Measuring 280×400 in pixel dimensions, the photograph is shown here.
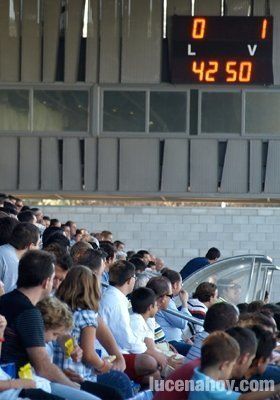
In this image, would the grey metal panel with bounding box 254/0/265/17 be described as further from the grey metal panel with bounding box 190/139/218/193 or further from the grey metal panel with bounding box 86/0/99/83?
the grey metal panel with bounding box 86/0/99/83

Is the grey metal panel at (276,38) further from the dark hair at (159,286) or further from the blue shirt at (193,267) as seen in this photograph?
the dark hair at (159,286)

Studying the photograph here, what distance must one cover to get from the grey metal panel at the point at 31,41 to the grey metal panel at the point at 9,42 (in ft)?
0.37

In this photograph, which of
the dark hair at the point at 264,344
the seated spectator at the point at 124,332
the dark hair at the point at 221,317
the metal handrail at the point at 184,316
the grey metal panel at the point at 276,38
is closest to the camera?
the dark hair at the point at 264,344

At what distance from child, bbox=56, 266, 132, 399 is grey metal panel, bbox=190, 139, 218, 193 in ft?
48.1

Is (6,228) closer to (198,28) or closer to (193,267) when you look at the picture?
(193,267)

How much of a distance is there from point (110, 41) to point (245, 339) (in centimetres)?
1683

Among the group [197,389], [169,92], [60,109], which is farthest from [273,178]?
[197,389]

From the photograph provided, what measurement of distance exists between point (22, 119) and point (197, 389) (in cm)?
1697

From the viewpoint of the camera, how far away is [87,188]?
2384cm

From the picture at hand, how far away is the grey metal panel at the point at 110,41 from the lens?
78.2ft

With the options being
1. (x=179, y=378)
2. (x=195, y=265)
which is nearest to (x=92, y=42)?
(x=195, y=265)

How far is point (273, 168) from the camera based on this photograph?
23984mm

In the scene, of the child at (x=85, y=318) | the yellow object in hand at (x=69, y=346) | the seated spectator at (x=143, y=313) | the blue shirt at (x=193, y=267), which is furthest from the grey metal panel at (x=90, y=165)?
the yellow object in hand at (x=69, y=346)

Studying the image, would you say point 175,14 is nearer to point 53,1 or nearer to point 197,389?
point 53,1
